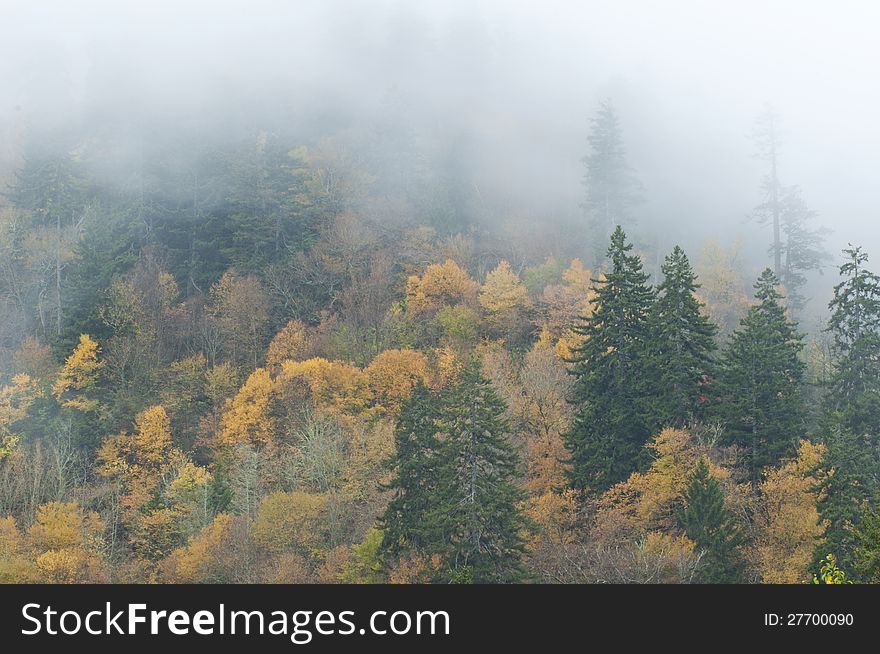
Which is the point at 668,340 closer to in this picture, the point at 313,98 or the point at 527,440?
the point at 527,440

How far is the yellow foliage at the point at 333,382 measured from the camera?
60.9m

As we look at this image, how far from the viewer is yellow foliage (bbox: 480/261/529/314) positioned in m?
67.8

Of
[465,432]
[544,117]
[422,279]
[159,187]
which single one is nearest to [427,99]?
[544,117]

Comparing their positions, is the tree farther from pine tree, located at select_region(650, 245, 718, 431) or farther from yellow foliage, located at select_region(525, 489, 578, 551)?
yellow foliage, located at select_region(525, 489, 578, 551)

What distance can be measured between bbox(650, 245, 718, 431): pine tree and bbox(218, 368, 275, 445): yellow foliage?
2886 centimetres

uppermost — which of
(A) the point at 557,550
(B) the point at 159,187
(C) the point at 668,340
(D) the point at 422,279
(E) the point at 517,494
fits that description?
(B) the point at 159,187

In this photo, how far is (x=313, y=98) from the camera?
114562 mm

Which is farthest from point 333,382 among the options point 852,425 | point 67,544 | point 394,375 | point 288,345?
point 852,425

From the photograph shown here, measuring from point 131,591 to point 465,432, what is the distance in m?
28.1

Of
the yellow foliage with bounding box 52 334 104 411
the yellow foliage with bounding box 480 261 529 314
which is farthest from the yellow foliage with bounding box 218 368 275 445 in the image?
the yellow foliage with bounding box 480 261 529 314

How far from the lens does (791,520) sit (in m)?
38.9

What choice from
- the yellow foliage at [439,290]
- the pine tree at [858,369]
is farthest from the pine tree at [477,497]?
the yellow foliage at [439,290]

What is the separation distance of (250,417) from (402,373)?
11794 millimetres

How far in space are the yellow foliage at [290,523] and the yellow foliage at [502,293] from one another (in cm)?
2633
